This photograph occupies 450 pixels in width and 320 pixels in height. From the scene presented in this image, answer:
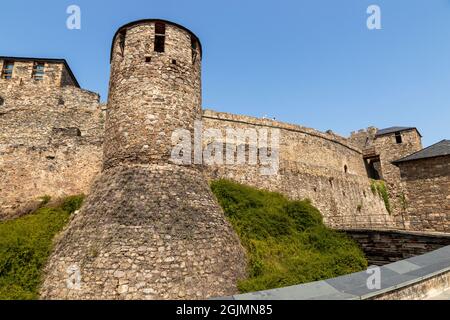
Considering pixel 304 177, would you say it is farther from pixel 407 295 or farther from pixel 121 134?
pixel 407 295

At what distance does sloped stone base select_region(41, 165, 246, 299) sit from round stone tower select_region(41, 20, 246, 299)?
0.03 metres

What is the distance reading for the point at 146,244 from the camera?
7777 millimetres

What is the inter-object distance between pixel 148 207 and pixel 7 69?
551 inches

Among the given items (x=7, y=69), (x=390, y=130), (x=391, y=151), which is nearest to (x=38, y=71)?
(x=7, y=69)

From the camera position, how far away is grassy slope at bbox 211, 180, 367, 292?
30.5ft

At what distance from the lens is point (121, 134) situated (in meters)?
10.1

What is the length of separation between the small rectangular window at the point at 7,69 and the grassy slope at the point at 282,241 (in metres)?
13.3

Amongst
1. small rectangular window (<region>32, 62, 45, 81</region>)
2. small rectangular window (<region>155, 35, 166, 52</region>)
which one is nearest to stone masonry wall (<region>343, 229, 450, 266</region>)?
small rectangular window (<region>155, 35, 166, 52</region>)

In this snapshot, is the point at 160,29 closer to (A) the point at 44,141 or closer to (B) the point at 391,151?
(A) the point at 44,141

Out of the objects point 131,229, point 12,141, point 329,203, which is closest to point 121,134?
point 131,229

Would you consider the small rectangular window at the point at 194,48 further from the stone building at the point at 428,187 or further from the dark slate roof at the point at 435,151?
the stone building at the point at 428,187

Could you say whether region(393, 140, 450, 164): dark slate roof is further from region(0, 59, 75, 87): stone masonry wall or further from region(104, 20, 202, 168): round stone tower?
region(0, 59, 75, 87): stone masonry wall

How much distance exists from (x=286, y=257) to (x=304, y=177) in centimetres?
756
